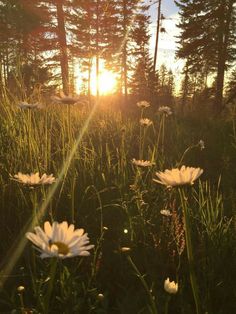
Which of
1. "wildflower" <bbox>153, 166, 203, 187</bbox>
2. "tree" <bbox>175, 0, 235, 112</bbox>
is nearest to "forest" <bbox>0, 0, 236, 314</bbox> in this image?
"wildflower" <bbox>153, 166, 203, 187</bbox>

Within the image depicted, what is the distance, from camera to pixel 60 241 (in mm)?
1008

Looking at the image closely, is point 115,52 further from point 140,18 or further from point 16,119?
point 16,119

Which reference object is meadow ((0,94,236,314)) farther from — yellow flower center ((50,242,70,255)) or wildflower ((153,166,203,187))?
yellow flower center ((50,242,70,255))

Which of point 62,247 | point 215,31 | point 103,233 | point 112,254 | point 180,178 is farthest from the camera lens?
point 215,31

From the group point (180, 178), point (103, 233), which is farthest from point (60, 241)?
point (103, 233)

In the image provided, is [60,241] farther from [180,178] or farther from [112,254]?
[112,254]

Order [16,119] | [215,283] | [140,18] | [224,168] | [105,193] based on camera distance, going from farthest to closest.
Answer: [140,18] < [224,168] < [16,119] < [105,193] < [215,283]

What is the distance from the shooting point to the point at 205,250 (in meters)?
2.06

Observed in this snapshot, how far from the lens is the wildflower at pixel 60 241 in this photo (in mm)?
897

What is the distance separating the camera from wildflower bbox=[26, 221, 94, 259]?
90 centimetres

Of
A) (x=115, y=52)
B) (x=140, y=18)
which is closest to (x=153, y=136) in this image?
(x=115, y=52)

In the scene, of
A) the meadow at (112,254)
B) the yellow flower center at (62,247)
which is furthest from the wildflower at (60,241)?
the meadow at (112,254)

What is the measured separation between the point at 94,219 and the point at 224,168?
2.85 metres

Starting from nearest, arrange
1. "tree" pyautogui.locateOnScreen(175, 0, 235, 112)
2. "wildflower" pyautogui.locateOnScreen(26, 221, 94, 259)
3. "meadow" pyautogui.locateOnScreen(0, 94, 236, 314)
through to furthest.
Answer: "wildflower" pyautogui.locateOnScreen(26, 221, 94, 259), "meadow" pyautogui.locateOnScreen(0, 94, 236, 314), "tree" pyautogui.locateOnScreen(175, 0, 235, 112)
